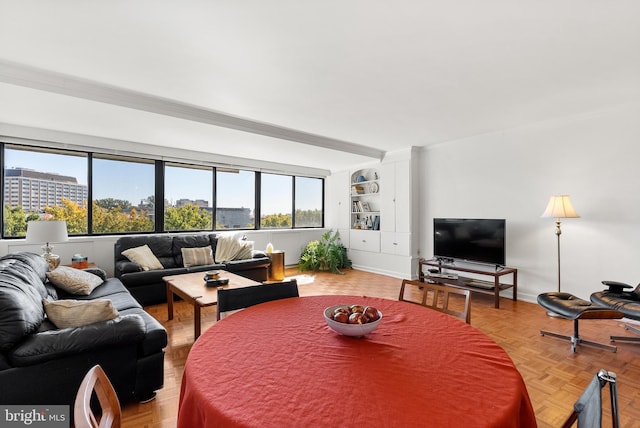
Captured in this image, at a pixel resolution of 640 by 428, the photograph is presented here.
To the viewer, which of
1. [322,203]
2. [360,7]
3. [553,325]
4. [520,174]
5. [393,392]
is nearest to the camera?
[393,392]

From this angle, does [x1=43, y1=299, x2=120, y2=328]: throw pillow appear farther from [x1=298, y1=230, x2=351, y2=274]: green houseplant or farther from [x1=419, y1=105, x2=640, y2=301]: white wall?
[x1=419, y1=105, x2=640, y2=301]: white wall

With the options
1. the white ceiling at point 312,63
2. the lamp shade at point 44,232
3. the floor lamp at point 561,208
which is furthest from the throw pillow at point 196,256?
the floor lamp at point 561,208

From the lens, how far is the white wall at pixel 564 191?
3465 millimetres

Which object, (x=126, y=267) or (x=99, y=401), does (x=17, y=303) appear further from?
(x=126, y=267)

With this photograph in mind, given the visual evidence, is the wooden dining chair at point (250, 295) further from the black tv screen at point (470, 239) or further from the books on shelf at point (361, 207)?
the books on shelf at point (361, 207)

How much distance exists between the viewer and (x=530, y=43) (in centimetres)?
224

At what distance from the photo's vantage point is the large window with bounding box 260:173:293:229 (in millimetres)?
6688

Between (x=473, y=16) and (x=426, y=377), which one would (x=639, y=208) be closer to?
(x=473, y=16)

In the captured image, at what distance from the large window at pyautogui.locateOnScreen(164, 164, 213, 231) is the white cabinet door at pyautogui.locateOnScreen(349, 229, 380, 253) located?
3009 mm

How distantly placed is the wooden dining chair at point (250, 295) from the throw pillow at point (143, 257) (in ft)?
10.00

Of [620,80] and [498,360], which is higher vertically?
[620,80]

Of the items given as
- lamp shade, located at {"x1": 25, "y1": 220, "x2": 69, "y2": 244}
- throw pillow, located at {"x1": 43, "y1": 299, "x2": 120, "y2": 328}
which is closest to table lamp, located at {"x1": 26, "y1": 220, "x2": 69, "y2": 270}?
lamp shade, located at {"x1": 25, "y1": 220, "x2": 69, "y2": 244}

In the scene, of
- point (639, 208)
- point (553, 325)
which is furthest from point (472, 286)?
point (639, 208)

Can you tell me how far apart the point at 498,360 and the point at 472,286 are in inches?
143
